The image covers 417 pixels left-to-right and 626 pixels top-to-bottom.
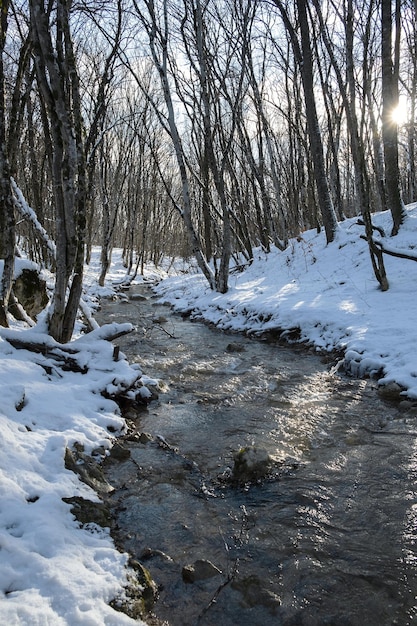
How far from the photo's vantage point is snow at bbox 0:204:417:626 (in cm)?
187

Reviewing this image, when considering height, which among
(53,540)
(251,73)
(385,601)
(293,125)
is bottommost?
(385,601)

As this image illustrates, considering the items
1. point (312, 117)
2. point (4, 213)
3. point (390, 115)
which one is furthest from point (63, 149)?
point (312, 117)

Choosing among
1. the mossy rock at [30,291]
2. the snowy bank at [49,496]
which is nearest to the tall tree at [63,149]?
the snowy bank at [49,496]

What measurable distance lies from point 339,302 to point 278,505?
17.3 feet

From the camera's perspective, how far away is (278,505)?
2859mm

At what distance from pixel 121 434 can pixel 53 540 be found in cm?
171

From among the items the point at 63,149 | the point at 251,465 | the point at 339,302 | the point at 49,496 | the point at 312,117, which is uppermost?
the point at 312,117

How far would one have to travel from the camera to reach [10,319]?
5.93 metres

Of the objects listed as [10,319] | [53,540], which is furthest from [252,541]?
[10,319]

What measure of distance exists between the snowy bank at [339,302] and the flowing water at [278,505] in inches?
21.6

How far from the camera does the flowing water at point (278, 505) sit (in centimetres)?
208

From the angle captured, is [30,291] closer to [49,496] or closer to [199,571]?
[49,496]

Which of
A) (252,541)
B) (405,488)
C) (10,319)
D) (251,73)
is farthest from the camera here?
(251,73)

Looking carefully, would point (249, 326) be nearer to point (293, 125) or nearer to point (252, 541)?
point (252, 541)
